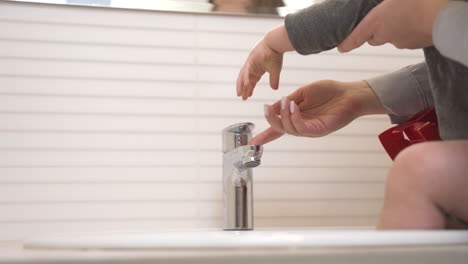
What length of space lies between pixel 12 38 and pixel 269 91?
22.6 inches

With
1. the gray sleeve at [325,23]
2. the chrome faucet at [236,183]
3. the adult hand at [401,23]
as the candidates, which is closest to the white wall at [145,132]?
the chrome faucet at [236,183]

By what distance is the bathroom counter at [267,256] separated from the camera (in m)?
0.51

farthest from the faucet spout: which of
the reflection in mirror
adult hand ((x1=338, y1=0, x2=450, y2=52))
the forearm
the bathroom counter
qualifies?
the bathroom counter

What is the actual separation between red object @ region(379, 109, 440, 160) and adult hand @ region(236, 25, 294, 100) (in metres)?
0.24

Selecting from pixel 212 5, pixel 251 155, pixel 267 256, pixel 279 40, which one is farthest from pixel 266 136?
pixel 267 256

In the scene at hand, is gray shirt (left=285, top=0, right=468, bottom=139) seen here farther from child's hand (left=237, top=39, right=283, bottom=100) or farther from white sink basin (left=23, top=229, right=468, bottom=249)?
white sink basin (left=23, top=229, right=468, bottom=249)

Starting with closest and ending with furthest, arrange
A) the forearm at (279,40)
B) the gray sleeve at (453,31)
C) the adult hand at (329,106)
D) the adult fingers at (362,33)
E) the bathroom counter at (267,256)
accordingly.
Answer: the bathroom counter at (267,256), the gray sleeve at (453,31), the adult fingers at (362,33), the forearm at (279,40), the adult hand at (329,106)

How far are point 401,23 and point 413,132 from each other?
305mm

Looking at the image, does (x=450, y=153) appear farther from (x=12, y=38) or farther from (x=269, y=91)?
(x=12, y=38)

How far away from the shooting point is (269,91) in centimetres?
133

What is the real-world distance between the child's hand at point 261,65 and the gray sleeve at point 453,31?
15.5 inches

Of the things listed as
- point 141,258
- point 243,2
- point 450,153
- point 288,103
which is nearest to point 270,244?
point 141,258

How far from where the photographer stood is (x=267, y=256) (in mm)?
517

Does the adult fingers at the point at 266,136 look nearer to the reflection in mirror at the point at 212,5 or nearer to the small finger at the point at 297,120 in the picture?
the small finger at the point at 297,120
